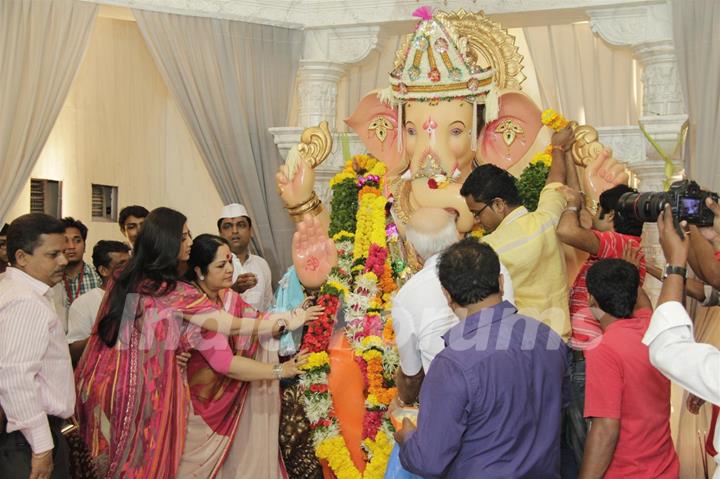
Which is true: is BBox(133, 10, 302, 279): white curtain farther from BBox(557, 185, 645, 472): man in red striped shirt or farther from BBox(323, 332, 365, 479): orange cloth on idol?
BBox(557, 185, 645, 472): man in red striped shirt

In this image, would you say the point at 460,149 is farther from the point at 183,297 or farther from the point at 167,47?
the point at 167,47

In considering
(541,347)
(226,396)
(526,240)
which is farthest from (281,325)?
(541,347)

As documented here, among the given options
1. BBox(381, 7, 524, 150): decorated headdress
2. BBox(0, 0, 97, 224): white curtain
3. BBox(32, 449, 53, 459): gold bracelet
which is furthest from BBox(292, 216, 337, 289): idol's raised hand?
BBox(32, 449, 53, 459): gold bracelet

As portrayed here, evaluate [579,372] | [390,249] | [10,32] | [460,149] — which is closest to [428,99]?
[460,149]

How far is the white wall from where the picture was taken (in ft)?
23.4

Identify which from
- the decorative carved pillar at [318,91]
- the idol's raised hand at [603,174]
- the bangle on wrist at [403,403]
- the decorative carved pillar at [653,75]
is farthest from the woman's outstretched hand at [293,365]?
the decorative carved pillar at [318,91]

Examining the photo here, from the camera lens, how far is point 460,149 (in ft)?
16.7

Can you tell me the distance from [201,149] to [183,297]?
264cm

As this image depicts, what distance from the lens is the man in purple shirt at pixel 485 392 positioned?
102 inches

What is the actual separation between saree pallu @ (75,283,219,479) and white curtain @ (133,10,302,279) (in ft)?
8.12

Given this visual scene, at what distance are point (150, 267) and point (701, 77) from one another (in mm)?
3304

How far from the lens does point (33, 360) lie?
345 centimetres

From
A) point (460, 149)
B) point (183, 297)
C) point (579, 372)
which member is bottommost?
point (579, 372)

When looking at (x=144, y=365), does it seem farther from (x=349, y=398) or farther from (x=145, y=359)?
(x=349, y=398)
